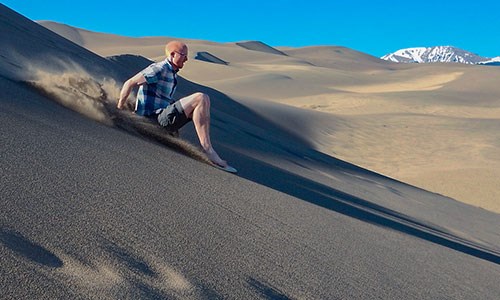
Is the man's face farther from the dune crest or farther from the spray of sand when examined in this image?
the dune crest

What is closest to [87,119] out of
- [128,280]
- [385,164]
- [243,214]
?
[243,214]

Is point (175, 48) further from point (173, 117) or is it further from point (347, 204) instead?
point (347, 204)

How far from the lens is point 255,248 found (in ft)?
11.4

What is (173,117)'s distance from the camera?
18.3 ft

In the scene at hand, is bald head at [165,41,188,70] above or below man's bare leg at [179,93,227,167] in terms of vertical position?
above

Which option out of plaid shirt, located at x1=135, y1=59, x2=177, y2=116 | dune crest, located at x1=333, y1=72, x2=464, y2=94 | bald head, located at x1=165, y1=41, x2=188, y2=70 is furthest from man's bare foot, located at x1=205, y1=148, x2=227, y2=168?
dune crest, located at x1=333, y1=72, x2=464, y2=94

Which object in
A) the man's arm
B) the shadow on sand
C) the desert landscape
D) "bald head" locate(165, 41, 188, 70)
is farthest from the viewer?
the shadow on sand

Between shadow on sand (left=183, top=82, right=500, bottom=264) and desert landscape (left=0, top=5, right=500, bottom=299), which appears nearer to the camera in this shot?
desert landscape (left=0, top=5, right=500, bottom=299)

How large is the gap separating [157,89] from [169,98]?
0.48ft

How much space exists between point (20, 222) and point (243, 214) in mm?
1584

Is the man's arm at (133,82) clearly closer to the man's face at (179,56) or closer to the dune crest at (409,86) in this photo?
the man's face at (179,56)

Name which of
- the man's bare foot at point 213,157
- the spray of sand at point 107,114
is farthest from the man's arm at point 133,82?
the man's bare foot at point 213,157

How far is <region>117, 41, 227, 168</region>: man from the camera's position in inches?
215

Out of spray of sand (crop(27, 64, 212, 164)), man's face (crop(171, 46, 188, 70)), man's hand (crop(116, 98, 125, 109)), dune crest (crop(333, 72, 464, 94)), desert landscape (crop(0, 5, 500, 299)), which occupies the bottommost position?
desert landscape (crop(0, 5, 500, 299))
